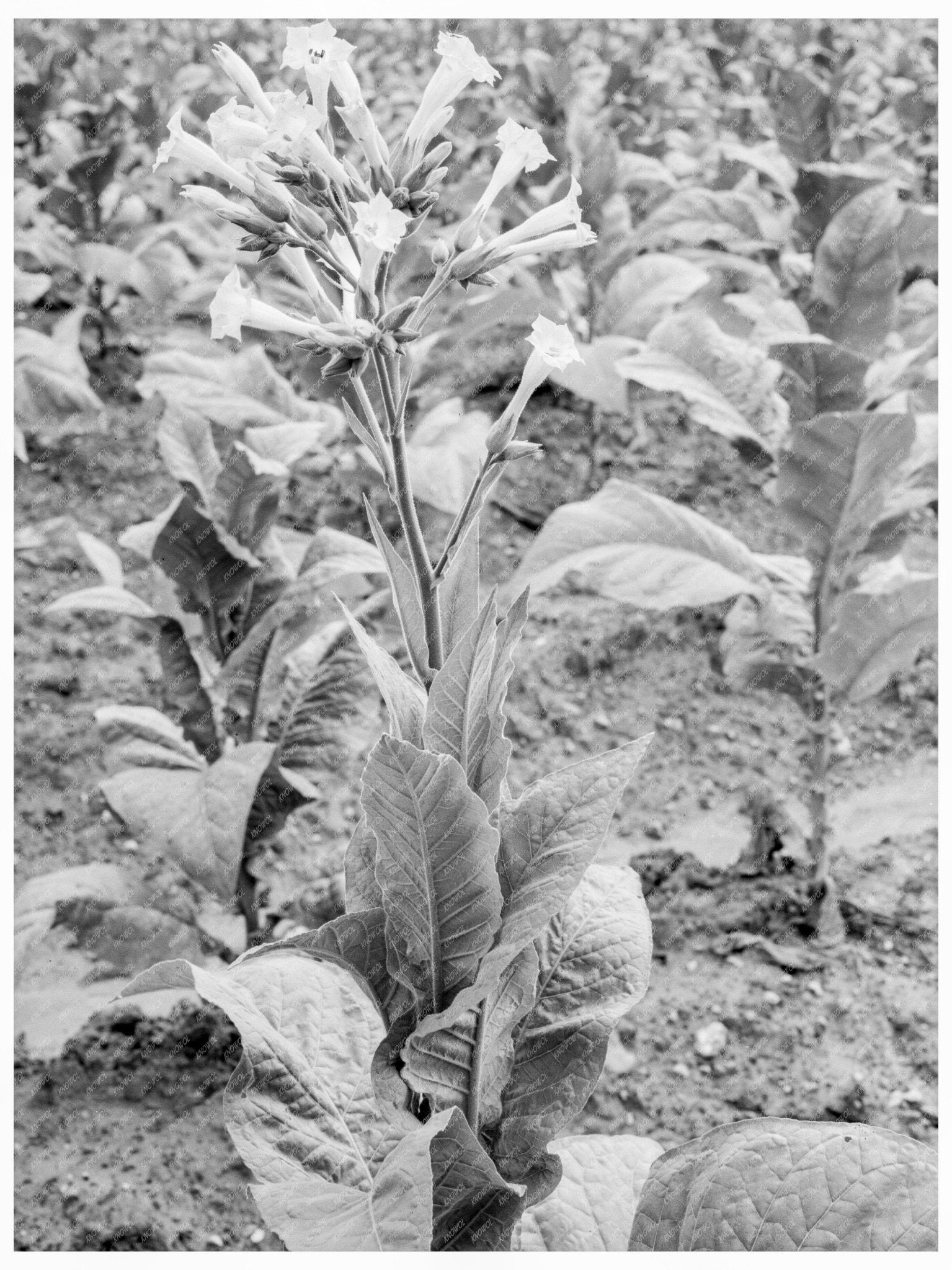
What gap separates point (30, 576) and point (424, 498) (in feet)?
6.31

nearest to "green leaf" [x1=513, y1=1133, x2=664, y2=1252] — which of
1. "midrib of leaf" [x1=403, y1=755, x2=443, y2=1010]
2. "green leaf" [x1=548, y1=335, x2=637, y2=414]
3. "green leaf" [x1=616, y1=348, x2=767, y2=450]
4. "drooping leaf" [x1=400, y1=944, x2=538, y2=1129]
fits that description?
"drooping leaf" [x1=400, y1=944, x2=538, y2=1129]

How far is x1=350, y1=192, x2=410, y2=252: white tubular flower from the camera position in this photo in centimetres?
107

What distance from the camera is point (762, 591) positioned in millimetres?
2492

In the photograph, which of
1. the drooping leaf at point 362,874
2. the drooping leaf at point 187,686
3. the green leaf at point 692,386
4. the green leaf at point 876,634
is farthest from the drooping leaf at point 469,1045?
the green leaf at point 692,386

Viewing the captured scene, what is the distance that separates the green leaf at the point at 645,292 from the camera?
3887 mm

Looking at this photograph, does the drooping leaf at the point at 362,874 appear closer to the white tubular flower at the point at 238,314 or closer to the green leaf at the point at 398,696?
the green leaf at the point at 398,696

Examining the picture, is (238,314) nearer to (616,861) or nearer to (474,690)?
(474,690)

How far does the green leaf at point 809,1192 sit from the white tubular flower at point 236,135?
1.14 m

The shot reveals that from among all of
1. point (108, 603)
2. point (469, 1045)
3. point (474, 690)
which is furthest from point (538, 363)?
point (108, 603)

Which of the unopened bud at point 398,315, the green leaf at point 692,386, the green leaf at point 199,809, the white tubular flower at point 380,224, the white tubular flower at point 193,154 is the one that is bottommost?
the green leaf at point 199,809

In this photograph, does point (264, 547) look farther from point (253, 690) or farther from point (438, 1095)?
point (438, 1095)

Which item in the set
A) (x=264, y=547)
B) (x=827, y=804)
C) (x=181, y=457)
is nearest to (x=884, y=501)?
(x=827, y=804)

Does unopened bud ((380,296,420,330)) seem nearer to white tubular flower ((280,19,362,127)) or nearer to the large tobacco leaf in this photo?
white tubular flower ((280,19,362,127))

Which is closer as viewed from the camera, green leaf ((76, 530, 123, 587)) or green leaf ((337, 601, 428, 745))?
green leaf ((337, 601, 428, 745))
